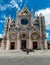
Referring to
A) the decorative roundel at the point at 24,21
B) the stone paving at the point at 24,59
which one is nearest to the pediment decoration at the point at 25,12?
the decorative roundel at the point at 24,21

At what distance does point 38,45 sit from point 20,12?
1355cm

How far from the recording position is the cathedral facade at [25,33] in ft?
169

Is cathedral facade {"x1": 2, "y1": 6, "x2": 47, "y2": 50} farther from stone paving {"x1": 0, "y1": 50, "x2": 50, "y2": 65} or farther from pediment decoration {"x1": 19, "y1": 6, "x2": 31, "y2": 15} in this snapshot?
stone paving {"x1": 0, "y1": 50, "x2": 50, "y2": 65}

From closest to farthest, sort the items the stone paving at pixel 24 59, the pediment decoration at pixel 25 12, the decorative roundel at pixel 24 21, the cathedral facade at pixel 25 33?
1. the stone paving at pixel 24 59
2. the cathedral facade at pixel 25 33
3. the decorative roundel at pixel 24 21
4. the pediment decoration at pixel 25 12

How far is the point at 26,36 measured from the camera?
52.2 metres

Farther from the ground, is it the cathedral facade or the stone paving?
the cathedral facade

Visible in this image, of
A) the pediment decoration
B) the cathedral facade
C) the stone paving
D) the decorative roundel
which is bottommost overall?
the stone paving

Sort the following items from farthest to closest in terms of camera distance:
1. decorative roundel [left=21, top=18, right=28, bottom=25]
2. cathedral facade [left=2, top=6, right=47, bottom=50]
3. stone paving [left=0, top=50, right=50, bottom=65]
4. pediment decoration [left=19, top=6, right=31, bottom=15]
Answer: pediment decoration [left=19, top=6, right=31, bottom=15], decorative roundel [left=21, top=18, right=28, bottom=25], cathedral facade [left=2, top=6, right=47, bottom=50], stone paving [left=0, top=50, right=50, bottom=65]

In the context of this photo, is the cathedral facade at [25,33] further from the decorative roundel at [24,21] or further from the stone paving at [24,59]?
the stone paving at [24,59]

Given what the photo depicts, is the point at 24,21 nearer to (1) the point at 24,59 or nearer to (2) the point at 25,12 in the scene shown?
(2) the point at 25,12

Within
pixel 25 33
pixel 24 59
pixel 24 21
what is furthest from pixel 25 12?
pixel 24 59

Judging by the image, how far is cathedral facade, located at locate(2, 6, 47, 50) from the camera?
51.4 meters

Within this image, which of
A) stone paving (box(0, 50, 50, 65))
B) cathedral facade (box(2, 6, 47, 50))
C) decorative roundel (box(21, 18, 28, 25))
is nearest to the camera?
stone paving (box(0, 50, 50, 65))

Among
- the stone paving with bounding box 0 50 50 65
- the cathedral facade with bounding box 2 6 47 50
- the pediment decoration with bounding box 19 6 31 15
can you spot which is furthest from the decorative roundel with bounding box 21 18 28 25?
the stone paving with bounding box 0 50 50 65
